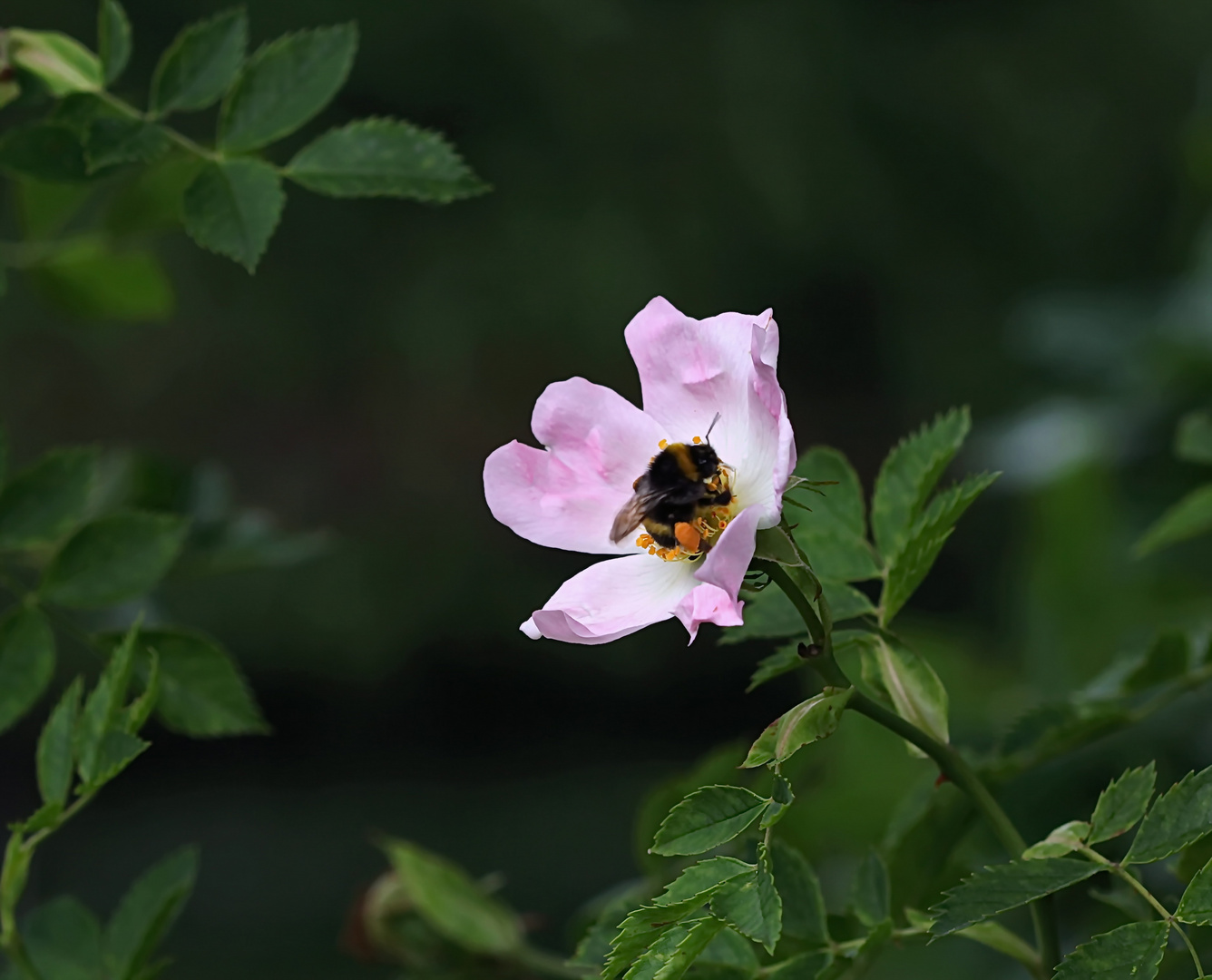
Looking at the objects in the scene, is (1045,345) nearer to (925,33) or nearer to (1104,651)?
(1104,651)

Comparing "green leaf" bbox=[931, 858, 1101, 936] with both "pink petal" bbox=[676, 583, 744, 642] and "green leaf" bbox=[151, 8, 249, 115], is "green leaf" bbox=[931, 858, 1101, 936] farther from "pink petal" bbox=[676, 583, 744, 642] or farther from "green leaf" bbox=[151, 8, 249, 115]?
"green leaf" bbox=[151, 8, 249, 115]

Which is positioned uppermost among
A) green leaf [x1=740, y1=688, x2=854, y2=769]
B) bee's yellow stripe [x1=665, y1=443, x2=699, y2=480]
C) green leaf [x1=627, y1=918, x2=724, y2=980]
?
bee's yellow stripe [x1=665, y1=443, x2=699, y2=480]

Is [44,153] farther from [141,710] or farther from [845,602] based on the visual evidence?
[845,602]

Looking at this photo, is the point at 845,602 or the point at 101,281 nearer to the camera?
the point at 845,602

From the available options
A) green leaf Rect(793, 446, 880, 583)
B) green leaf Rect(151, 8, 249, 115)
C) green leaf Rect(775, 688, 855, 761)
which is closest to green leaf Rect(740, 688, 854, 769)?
green leaf Rect(775, 688, 855, 761)

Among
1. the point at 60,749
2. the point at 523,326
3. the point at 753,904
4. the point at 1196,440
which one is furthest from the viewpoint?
the point at 523,326

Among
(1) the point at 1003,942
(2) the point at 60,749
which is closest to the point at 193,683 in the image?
(2) the point at 60,749

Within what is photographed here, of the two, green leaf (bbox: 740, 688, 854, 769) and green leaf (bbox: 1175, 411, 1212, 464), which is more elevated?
green leaf (bbox: 740, 688, 854, 769)
